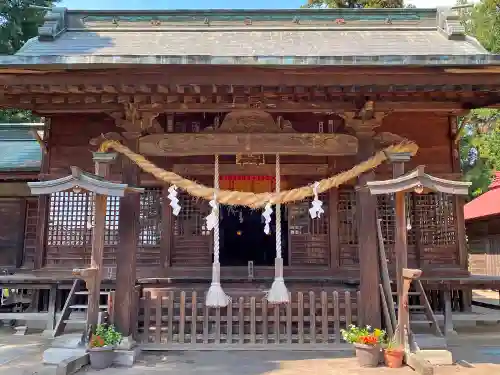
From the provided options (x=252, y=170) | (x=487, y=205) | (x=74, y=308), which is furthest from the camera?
(x=487, y=205)

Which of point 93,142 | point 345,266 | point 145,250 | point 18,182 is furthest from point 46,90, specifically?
point 345,266

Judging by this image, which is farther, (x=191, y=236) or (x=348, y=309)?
(x=191, y=236)

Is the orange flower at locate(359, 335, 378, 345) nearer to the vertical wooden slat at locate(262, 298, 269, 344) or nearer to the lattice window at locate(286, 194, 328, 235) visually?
the vertical wooden slat at locate(262, 298, 269, 344)

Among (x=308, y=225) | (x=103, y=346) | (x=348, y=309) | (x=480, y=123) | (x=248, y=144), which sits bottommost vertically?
Result: (x=103, y=346)

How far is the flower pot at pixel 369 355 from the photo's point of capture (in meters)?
5.60

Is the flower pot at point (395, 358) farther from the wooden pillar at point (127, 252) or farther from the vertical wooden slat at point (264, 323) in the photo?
the wooden pillar at point (127, 252)

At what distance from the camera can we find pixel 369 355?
560cm

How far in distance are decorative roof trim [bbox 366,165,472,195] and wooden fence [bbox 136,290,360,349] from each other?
1.76 meters

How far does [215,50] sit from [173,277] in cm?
467

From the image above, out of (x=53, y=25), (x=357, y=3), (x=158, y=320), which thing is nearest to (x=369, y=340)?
(x=158, y=320)

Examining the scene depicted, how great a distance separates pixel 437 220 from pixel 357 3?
14523 mm

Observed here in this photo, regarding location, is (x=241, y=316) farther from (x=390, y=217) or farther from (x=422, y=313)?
(x=390, y=217)

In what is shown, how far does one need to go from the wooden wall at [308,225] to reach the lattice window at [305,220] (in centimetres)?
3

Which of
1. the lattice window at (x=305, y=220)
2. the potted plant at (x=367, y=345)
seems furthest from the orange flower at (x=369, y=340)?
the lattice window at (x=305, y=220)
